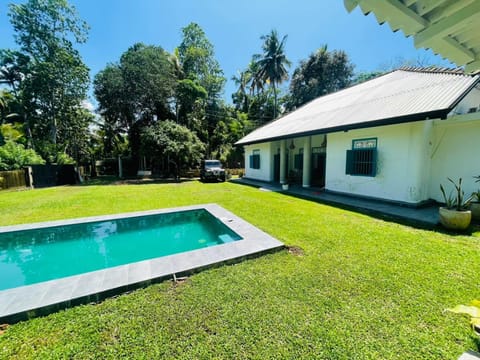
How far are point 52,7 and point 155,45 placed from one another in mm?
7615

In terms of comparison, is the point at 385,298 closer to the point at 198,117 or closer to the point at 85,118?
the point at 198,117

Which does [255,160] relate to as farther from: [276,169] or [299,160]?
[299,160]

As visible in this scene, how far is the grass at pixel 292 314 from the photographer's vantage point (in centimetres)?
190

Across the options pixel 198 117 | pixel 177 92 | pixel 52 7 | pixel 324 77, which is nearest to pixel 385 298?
pixel 177 92

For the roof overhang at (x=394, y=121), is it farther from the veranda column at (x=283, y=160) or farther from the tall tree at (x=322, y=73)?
the tall tree at (x=322, y=73)

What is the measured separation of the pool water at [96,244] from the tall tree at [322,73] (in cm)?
2562

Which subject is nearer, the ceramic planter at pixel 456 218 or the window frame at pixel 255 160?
the ceramic planter at pixel 456 218

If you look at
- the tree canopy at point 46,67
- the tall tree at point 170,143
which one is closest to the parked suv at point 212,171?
the tall tree at point 170,143

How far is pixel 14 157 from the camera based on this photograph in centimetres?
1224

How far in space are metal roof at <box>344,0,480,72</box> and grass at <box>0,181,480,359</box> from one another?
265 centimetres

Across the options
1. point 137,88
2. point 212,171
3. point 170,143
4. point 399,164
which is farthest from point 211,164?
point 399,164

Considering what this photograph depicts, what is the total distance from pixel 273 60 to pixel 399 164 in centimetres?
2223

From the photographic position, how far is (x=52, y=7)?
16.3 meters

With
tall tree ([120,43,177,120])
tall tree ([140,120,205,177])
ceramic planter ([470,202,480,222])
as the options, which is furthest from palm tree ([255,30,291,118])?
ceramic planter ([470,202,480,222])
